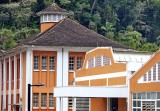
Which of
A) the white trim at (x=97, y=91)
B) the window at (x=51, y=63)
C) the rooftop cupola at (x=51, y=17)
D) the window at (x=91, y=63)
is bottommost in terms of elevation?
the white trim at (x=97, y=91)

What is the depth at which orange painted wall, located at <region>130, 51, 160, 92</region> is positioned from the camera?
51906 mm

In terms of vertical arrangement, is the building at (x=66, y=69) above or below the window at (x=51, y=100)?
above

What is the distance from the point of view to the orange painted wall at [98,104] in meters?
61.9

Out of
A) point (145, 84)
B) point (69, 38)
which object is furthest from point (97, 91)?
point (69, 38)

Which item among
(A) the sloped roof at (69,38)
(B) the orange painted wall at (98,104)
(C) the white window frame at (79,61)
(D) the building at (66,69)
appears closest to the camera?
(D) the building at (66,69)

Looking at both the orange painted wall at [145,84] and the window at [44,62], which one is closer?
the orange painted wall at [145,84]

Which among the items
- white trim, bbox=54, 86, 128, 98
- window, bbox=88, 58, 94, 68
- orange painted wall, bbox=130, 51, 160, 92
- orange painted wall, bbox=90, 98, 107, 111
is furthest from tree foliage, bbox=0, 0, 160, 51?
orange painted wall, bbox=130, 51, 160, 92

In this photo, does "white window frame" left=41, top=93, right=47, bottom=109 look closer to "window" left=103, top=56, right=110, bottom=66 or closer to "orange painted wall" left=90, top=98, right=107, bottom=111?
"orange painted wall" left=90, top=98, right=107, bottom=111

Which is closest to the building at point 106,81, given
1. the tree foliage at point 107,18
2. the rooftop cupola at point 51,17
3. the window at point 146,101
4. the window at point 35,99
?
the window at point 146,101

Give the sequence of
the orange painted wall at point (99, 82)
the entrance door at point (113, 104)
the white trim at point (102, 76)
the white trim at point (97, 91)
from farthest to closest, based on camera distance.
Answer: the entrance door at point (113, 104), the orange painted wall at point (99, 82), the white trim at point (102, 76), the white trim at point (97, 91)

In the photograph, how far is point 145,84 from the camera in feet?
173

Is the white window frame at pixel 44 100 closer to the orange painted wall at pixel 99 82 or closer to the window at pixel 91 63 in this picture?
the window at pixel 91 63

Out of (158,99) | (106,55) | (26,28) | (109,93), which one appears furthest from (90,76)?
(26,28)

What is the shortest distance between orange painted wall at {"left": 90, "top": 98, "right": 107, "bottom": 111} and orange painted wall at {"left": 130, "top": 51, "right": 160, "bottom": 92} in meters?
8.12
